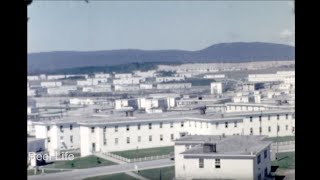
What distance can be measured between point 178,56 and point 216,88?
1579 millimetres

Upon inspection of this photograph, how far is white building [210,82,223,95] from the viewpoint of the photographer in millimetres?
13772

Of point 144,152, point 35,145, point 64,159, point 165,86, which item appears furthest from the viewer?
point 165,86

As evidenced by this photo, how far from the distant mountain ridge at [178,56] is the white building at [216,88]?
0.73m

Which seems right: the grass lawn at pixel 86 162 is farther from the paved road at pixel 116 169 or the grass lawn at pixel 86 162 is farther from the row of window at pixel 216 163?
the row of window at pixel 216 163

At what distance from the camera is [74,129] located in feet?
28.5

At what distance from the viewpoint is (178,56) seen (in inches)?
511

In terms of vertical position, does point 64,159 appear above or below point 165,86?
below

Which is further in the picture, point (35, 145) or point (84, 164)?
point (84, 164)

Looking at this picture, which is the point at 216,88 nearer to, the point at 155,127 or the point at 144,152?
the point at 155,127

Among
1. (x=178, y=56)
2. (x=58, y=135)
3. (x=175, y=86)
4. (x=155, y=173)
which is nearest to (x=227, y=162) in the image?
(x=155, y=173)
